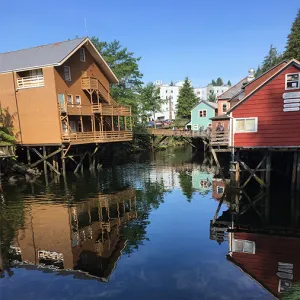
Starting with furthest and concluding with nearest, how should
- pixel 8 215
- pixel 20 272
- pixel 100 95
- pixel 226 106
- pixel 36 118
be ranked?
pixel 226 106, pixel 100 95, pixel 36 118, pixel 8 215, pixel 20 272

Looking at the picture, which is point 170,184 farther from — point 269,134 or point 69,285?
point 69,285

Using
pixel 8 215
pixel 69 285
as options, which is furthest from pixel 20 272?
pixel 8 215

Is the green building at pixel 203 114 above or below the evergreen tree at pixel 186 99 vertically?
below

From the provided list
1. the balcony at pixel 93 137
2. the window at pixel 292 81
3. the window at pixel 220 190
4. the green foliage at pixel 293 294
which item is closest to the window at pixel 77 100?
the balcony at pixel 93 137

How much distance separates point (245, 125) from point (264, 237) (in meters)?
8.55

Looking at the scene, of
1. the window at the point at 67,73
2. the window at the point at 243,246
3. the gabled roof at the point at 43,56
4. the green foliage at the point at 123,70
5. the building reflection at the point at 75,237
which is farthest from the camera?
the green foliage at the point at 123,70

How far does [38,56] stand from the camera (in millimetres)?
26625

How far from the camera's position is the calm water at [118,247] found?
851cm

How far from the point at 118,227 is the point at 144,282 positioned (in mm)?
5275

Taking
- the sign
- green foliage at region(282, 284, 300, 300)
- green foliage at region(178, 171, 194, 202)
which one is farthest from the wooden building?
green foliage at region(282, 284, 300, 300)

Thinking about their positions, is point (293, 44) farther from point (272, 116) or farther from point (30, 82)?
point (30, 82)

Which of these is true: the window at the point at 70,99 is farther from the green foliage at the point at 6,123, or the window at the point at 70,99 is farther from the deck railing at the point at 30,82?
the green foliage at the point at 6,123

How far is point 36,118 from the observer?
84.9ft

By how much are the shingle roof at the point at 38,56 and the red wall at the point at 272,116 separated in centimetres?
1722
